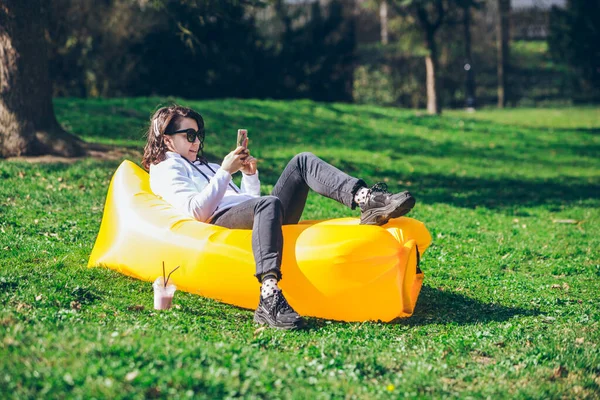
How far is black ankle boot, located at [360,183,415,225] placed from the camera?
5.52 meters

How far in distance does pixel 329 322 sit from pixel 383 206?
3.06 feet

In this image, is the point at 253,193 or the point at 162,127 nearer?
the point at 162,127

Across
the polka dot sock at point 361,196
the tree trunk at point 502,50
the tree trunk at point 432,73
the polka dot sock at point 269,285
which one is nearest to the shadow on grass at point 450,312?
the polka dot sock at point 269,285

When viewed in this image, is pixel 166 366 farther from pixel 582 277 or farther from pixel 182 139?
pixel 582 277

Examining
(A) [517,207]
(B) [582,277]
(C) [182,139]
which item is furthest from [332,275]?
(A) [517,207]

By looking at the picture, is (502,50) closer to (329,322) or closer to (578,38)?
(578,38)

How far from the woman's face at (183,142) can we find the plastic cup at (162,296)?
1.13m

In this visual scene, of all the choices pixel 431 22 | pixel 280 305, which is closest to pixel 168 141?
pixel 280 305

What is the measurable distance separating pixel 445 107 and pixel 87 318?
2619 centimetres

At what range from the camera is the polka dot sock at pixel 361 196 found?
5.66 m

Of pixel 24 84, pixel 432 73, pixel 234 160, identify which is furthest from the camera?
pixel 432 73

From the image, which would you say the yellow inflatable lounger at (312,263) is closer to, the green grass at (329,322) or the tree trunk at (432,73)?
the green grass at (329,322)

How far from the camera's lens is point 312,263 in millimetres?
5465

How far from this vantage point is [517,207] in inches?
437
